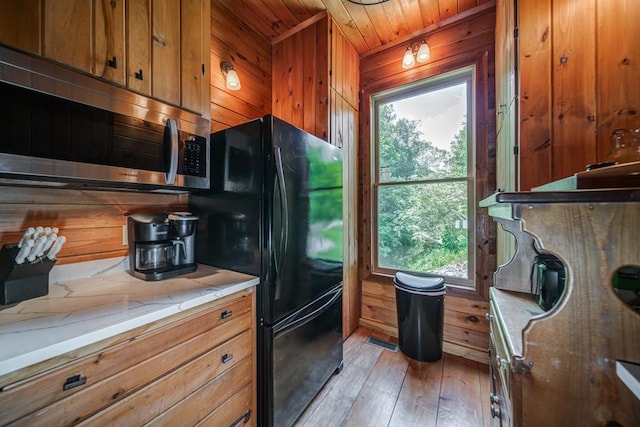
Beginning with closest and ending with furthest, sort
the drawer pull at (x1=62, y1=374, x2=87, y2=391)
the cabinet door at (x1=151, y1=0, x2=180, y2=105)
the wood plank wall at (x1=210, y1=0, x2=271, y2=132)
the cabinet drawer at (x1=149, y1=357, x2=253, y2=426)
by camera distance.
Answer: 1. the drawer pull at (x1=62, y1=374, x2=87, y2=391)
2. the cabinet drawer at (x1=149, y1=357, x2=253, y2=426)
3. the cabinet door at (x1=151, y1=0, x2=180, y2=105)
4. the wood plank wall at (x1=210, y1=0, x2=271, y2=132)

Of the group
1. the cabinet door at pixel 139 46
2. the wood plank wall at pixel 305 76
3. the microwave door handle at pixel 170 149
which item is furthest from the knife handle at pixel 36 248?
the wood plank wall at pixel 305 76

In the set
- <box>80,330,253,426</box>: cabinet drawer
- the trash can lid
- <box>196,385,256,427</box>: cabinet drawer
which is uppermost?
the trash can lid

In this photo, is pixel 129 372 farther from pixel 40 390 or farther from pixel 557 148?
pixel 557 148

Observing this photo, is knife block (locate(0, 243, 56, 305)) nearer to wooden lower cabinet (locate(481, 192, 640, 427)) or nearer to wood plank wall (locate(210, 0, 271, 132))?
wood plank wall (locate(210, 0, 271, 132))

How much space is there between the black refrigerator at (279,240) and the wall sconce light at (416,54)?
1.30m

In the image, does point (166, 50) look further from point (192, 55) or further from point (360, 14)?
point (360, 14)

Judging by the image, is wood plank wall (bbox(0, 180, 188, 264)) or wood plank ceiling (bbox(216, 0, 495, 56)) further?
wood plank ceiling (bbox(216, 0, 495, 56))

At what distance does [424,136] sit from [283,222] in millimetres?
1820

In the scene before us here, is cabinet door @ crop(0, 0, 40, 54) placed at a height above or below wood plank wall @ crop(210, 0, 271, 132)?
below

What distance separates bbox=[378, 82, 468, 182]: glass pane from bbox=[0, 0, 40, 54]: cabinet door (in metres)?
2.41

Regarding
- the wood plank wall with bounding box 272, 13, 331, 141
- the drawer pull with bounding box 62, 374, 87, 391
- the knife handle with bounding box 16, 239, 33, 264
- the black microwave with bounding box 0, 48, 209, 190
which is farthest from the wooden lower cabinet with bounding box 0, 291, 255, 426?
the wood plank wall with bounding box 272, 13, 331, 141

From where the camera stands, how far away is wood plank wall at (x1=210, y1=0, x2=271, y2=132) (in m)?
1.84

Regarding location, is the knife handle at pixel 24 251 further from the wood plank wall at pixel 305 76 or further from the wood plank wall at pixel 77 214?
the wood plank wall at pixel 305 76

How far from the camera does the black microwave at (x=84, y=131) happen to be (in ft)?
2.64
